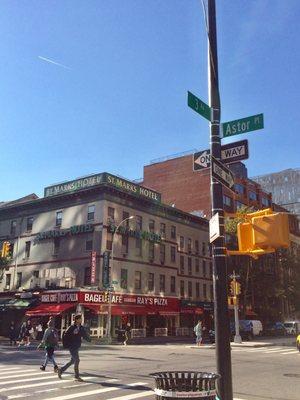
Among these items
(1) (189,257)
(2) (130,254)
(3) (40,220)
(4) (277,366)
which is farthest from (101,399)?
(1) (189,257)

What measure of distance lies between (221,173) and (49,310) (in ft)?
117

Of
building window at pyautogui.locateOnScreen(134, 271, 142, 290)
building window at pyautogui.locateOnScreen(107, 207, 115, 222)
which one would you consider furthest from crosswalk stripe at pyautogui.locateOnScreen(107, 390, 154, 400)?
building window at pyautogui.locateOnScreen(134, 271, 142, 290)

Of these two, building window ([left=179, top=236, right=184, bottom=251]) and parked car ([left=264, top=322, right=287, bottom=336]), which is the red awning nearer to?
building window ([left=179, top=236, right=184, bottom=251])

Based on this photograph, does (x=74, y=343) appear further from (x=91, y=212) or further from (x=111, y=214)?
(x=91, y=212)

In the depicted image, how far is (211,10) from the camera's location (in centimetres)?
738

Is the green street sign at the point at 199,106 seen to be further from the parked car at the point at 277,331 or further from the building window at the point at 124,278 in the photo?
the parked car at the point at 277,331

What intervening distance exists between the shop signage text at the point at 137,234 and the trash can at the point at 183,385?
38.3 m

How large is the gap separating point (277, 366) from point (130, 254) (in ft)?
93.1

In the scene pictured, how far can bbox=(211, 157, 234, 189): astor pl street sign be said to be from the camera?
6.83 meters

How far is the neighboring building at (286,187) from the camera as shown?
113375mm

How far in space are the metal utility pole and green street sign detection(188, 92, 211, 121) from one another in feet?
0.44

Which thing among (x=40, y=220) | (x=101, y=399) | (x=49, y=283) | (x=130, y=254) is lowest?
(x=101, y=399)

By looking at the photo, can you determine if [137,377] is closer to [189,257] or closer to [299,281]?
[189,257]

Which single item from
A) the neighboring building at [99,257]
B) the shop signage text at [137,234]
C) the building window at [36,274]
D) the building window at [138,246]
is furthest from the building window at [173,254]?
the building window at [36,274]
